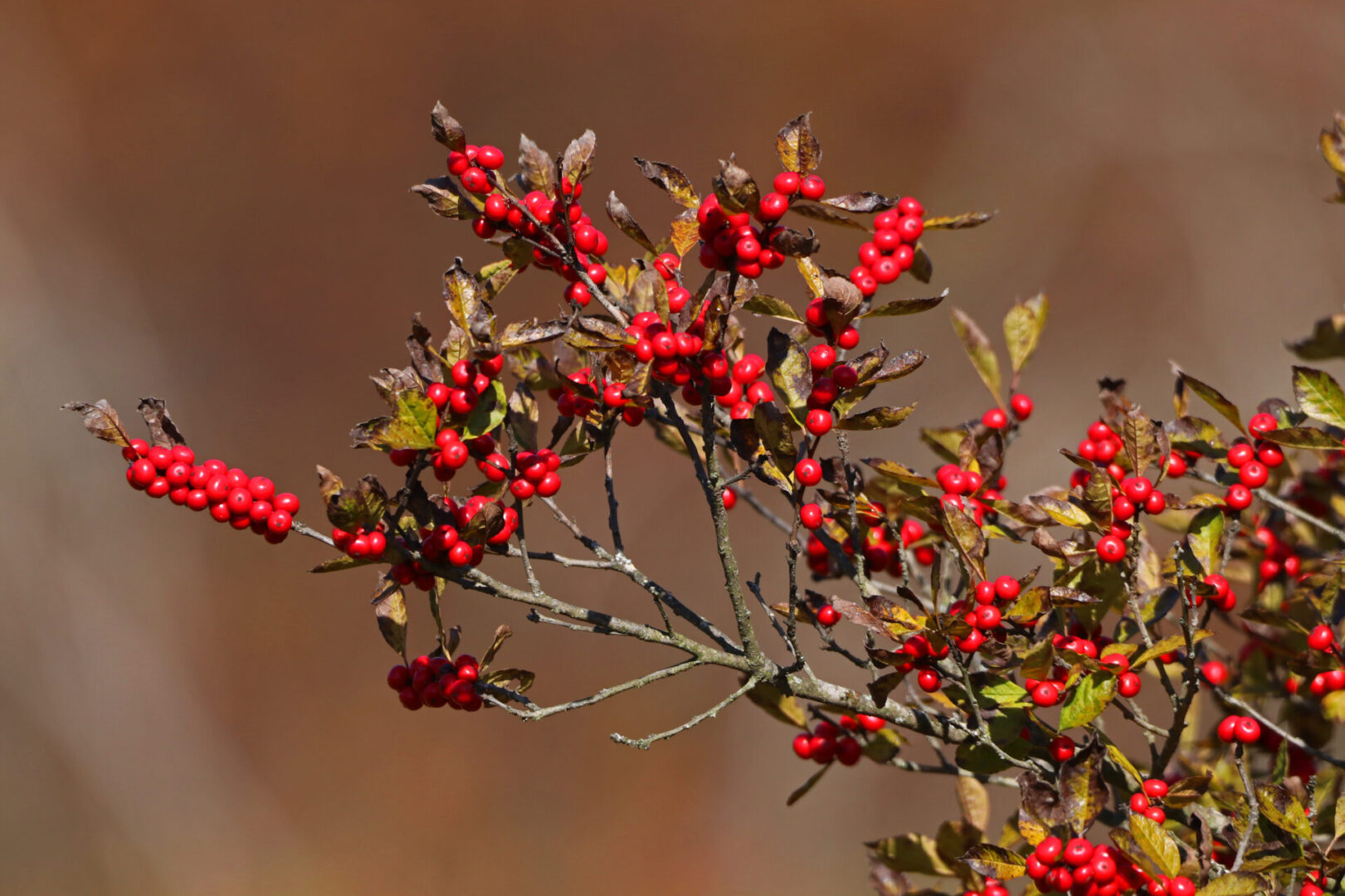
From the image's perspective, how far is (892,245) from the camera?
0.95m

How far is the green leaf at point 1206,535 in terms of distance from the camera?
1.06m

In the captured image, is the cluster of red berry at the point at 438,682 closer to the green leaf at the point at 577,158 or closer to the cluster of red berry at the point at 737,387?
the cluster of red berry at the point at 737,387

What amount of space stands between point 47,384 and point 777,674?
375 centimetres

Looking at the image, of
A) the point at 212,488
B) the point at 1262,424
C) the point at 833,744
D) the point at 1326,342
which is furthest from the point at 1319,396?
the point at 212,488

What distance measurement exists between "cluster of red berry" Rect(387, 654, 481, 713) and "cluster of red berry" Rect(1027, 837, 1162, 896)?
58cm

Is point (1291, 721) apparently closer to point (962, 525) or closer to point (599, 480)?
point (962, 525)

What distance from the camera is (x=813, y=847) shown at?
11.6 feet

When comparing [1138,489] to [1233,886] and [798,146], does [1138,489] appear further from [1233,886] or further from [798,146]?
[798,146]

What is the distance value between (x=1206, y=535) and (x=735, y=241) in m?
0.65

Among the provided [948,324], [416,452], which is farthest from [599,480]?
[416,452]

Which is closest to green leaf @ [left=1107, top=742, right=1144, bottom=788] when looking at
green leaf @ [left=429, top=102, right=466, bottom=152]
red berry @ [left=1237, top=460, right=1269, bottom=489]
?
red berry @ [left=1237, top=460, right=1269, bottom=489]

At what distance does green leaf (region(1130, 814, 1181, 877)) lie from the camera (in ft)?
2.85

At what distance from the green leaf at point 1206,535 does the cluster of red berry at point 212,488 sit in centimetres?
95

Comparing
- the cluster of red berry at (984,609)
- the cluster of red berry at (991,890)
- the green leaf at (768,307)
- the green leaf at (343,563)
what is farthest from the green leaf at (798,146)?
the cluster of red berry at (991,890)
